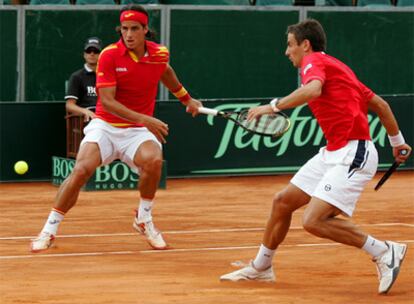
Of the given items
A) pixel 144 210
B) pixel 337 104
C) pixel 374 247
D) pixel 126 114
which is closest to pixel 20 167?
pixel 144 210

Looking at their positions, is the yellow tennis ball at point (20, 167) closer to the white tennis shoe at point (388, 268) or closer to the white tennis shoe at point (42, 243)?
the white tennis shoe at point (42, 243)

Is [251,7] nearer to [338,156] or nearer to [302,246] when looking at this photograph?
[302,246]

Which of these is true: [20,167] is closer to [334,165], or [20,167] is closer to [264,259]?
[264,259]

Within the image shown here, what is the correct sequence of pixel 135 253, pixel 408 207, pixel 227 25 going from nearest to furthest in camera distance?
pixel 135 253 → pixel 408 207 → pixel 227 25

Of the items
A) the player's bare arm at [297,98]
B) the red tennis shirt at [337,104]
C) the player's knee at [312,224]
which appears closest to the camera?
the player's bare arm at [297,98]

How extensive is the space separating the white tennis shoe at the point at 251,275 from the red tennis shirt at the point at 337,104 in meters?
1.00

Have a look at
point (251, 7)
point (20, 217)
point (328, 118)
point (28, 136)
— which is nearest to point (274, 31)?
point (251, 7)

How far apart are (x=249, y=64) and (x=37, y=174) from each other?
346 cm

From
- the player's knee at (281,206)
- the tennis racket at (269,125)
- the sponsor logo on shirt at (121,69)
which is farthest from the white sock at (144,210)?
the player's knee at (281,206)

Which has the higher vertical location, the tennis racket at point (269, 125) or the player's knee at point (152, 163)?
the tennis racket at point (269, 125)

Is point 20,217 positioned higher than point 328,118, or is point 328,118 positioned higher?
point 328,118

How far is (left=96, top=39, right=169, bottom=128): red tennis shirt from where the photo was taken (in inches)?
387

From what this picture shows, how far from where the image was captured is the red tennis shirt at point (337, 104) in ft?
26.5

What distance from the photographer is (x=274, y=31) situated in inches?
663
